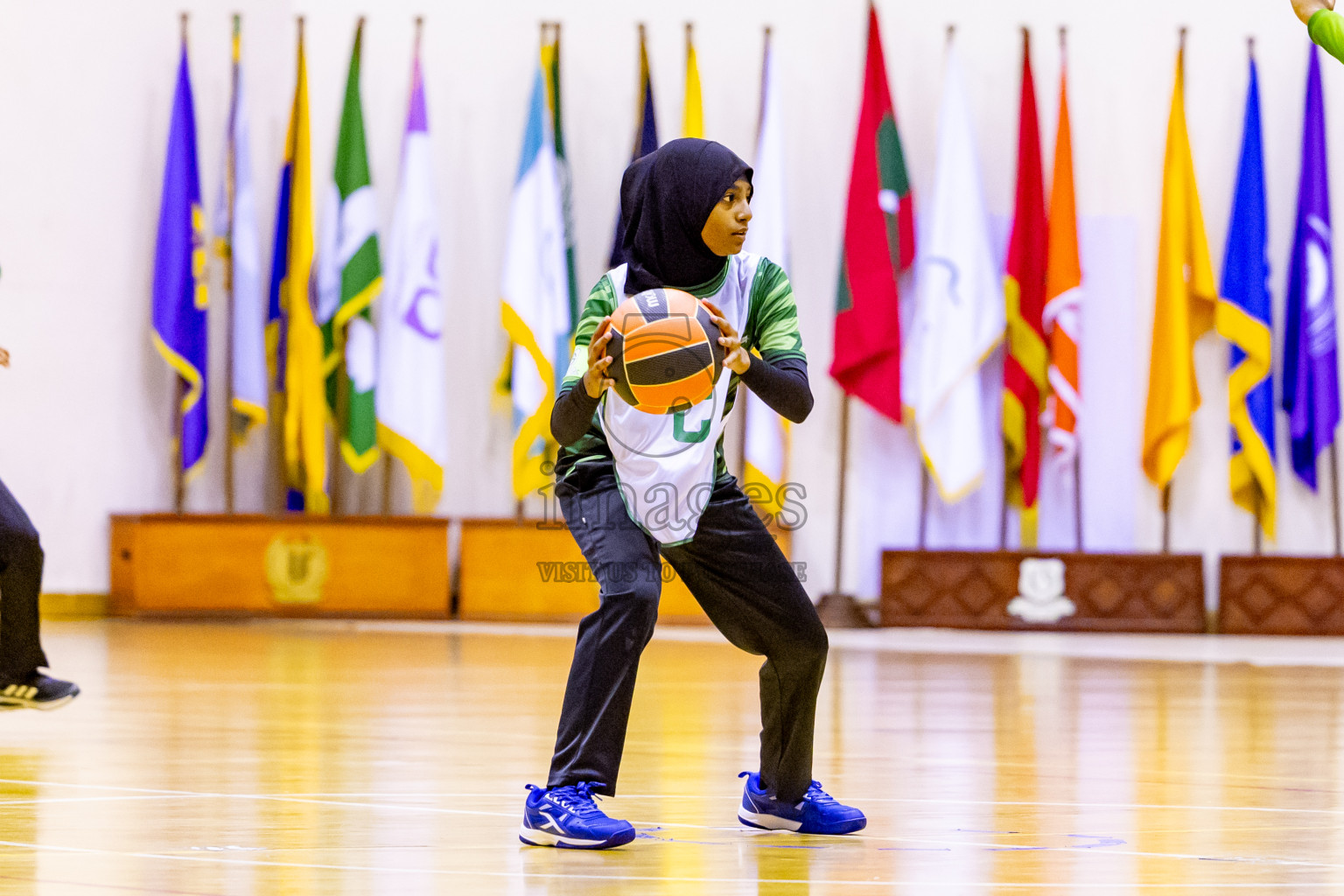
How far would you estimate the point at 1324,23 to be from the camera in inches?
118

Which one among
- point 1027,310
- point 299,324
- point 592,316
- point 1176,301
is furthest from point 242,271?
point 592,316

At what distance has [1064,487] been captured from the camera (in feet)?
27.5

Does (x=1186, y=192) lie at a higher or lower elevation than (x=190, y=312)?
higher

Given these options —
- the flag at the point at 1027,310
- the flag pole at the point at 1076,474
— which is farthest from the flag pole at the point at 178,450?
the flag pole at the point at 1076,474

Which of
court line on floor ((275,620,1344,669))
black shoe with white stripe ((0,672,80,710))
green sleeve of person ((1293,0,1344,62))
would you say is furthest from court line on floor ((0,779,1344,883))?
court line on floor ((275,620,1344,669))

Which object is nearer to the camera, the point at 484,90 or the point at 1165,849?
the point at 1165,849

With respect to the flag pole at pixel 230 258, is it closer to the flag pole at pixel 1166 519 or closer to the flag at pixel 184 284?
the flag at pixel 184 284

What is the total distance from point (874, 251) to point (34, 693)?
16.8ft

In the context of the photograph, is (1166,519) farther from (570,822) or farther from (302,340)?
(570,822)

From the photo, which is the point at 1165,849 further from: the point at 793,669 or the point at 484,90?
the point at 484,90

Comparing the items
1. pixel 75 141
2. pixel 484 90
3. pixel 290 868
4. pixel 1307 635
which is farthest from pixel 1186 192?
pixel 290 868

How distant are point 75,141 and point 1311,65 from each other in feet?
20.9

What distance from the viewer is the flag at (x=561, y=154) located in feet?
27.0

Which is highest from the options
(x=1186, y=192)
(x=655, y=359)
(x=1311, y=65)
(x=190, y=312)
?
(x=1311, y=65)
